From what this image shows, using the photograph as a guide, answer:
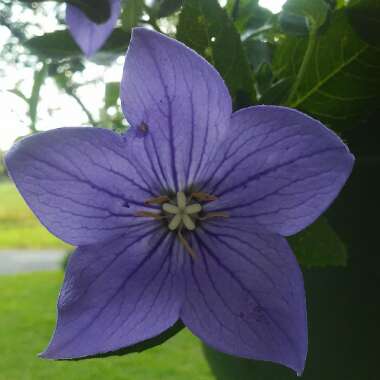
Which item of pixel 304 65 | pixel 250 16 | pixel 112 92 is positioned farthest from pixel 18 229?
pixel 304 65

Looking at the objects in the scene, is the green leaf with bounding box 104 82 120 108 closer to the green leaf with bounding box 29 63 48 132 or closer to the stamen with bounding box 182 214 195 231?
the green leaf with bounding box 29 63 48 132

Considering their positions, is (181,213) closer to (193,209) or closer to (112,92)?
(193,209)

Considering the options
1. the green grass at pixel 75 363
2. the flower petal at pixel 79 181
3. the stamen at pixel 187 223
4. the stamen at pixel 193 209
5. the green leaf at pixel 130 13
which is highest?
the green leaf at pixel 130 13

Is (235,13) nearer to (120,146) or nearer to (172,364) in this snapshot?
(120,146)

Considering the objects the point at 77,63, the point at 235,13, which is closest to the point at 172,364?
the point at 77,63

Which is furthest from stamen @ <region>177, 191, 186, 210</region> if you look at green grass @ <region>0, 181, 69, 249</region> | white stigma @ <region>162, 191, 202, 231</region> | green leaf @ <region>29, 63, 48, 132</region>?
green grass @ <region>0, 181, 69, 249</region>

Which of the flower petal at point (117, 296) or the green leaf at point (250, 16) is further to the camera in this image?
the green leaf at point (250, 16)

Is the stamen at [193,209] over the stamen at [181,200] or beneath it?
beneath

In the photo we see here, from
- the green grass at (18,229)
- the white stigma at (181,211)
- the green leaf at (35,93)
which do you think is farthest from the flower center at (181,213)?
the green grass at (18,229)

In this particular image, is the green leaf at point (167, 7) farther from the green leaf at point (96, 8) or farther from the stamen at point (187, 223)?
the stamen at point (187, 223)
